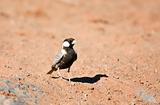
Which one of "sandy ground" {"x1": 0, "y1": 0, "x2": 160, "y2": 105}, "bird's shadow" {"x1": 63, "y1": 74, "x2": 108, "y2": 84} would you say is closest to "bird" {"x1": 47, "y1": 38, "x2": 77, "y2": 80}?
"sandy ground" {"x1": 0, "y1": 0, "x2": 160, "y2": 105}

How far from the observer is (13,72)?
13086mm

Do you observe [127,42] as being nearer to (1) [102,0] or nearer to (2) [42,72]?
(2) [42,72]

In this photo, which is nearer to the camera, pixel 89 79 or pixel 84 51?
pixel 89 79

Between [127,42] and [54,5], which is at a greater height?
[54,5]

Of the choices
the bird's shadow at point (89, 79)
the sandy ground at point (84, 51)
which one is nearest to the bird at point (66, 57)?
the sandy ground at point (84, 51)

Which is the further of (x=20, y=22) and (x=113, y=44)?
(x=20, y=22)

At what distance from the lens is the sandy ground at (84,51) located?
11844 mm

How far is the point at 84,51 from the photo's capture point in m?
16.9

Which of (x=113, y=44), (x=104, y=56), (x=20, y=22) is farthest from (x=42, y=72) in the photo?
(x=20, y=22)

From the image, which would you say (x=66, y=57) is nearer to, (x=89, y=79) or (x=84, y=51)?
(x=89, y=79)

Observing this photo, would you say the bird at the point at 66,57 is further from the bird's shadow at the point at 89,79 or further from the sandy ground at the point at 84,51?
the bird's shadow at the point at 89,79

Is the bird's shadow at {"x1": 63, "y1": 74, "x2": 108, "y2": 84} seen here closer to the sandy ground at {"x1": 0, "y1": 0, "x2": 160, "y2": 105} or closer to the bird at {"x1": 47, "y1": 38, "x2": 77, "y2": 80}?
the sandy ground at {"x1": 0, "y1": 0, "x2": 160, "y2": 105}

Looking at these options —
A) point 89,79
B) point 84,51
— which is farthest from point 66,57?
point 84,51

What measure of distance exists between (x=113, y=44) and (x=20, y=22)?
16.4 ft
